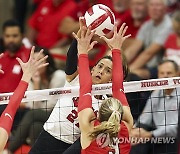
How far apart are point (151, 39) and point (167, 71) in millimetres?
2008

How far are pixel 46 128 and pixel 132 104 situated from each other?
1541mm

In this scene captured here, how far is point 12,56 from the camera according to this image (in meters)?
10.6

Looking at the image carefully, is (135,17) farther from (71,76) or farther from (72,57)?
(72,57)

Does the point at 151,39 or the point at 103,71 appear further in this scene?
the point at 151,39

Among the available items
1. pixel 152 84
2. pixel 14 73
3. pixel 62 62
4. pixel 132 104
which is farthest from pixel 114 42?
pixel 62 62

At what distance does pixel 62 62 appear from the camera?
11352mm

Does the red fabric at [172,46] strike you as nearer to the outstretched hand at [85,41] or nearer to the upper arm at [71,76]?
the upper arm at [71,76]

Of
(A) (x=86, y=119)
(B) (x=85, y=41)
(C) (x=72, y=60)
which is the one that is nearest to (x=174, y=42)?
(C) (x=72, y=60)

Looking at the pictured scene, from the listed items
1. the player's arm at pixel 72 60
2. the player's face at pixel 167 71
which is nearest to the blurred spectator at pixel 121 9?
the player's face at pixel 167 71

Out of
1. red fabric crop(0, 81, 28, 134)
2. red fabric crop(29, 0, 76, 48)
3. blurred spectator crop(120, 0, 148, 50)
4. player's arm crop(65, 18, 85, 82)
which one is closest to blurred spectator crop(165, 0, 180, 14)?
blurred spectator crop(120, 0, 148, 50)

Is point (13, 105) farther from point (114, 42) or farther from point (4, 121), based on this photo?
point (114, 42)

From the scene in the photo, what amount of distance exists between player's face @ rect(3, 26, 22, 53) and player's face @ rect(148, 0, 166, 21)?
6.23ft

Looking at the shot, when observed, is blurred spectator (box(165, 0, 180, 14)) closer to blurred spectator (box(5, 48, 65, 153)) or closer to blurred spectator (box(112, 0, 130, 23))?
blurred spectator (box(112, 0, 130, 23))

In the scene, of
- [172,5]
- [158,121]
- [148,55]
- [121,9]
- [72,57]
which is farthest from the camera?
[172,5]
